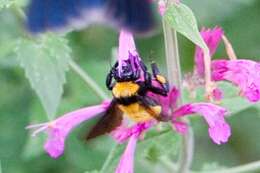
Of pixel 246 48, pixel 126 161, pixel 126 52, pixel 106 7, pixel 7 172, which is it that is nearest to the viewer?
pixel 106 7

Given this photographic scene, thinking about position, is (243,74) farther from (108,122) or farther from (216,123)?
(108,122)

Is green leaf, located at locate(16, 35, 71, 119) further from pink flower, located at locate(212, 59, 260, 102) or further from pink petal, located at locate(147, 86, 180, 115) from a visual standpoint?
pink flower, located at locate(212, 59, 260, 102)

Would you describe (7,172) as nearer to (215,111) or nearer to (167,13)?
(215,111)

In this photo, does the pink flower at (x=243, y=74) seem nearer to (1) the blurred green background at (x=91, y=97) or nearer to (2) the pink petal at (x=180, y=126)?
(2) the pink petal at (x=180, y=126)

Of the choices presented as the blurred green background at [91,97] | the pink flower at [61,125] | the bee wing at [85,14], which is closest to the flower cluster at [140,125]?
the pink flower at [61,125]

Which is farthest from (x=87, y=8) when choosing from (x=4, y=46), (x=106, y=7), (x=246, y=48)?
(x=246, y=48)
